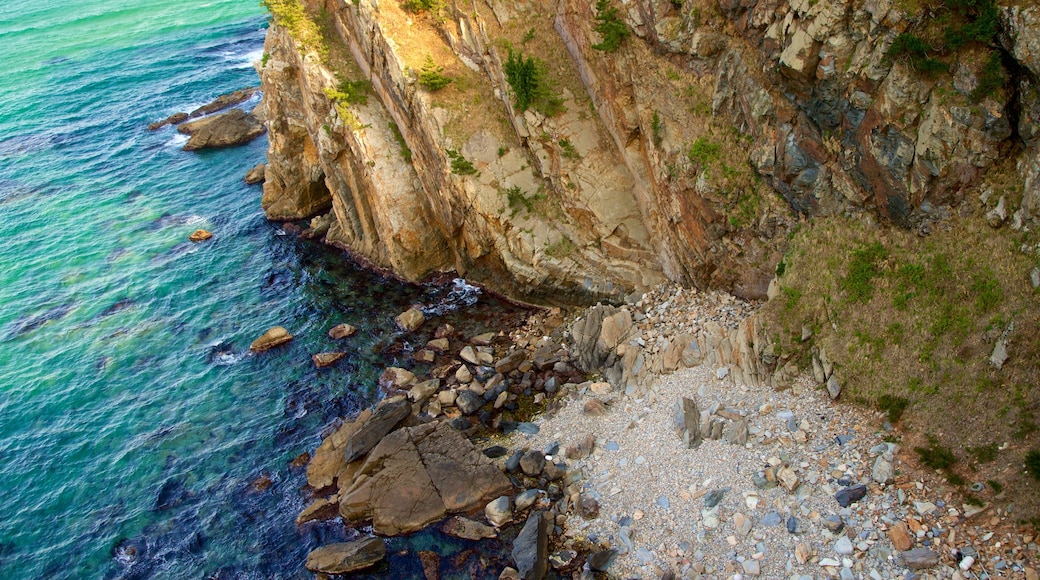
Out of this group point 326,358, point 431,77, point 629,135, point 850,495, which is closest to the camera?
point 850,495

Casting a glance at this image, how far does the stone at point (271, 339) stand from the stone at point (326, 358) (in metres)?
3.03

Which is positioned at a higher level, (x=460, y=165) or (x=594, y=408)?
(x=460, y=165)

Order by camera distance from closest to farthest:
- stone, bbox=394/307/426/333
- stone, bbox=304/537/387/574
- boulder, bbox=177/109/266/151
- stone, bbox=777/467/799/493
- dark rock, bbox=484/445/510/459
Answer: stone, bbox=777/467/799/493, stone, bbox=304/537/387/574, dark rock, bbox=484/445/510/459, stone, bbox=394/307/426/333, boulder, bbox=177/109/266/151

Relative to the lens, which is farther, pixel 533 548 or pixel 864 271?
pixel 864 271

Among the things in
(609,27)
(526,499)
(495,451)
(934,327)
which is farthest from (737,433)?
(609,27)

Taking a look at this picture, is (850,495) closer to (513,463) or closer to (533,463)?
(533,463)

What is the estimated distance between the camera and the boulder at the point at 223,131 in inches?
2518

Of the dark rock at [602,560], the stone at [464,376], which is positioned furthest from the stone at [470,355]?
the dark rock at [602,560]

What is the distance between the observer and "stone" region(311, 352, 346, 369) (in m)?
38.8

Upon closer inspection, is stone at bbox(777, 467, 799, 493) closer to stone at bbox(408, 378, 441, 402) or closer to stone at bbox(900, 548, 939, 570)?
stone at bbox(900, 548, 939, 570)

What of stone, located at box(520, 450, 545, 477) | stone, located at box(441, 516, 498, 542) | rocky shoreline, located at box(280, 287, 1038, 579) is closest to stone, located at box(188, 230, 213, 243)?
rocky shoreline, located at box(280, 287, 1038, 579)

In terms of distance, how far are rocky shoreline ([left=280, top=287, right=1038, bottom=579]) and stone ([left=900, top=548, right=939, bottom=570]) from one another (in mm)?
41

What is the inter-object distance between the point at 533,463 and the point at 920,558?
15.0m

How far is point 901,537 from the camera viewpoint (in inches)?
854
